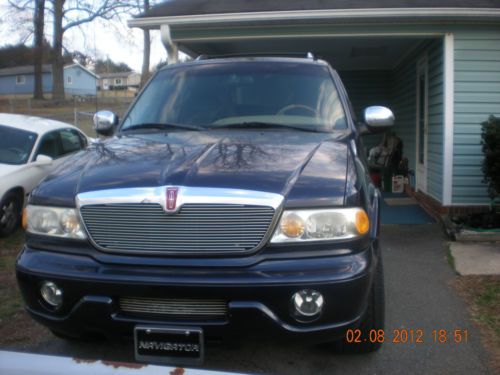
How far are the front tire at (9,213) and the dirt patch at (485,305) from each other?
5.46 metres

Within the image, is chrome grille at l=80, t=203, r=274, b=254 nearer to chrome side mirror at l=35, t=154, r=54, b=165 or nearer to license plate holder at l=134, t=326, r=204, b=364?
license plate holder at l=134, t=326, r=204, b=364

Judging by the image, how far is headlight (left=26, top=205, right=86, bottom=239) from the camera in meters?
2.77

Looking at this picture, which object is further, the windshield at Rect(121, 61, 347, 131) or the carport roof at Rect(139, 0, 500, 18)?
the carport roof at Rect(139, 0, 500, 18)

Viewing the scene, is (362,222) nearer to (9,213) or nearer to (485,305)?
(485,305)

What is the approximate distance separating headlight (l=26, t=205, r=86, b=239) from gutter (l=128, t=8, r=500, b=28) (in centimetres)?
517

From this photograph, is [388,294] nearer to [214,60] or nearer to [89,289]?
[214,60]

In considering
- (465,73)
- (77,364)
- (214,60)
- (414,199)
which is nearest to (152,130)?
(214,60)

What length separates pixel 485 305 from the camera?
14.2 ft

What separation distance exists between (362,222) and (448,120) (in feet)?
17.0

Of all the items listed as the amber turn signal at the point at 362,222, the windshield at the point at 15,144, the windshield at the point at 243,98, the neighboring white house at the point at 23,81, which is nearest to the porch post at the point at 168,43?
the windshield at the point at 15,144

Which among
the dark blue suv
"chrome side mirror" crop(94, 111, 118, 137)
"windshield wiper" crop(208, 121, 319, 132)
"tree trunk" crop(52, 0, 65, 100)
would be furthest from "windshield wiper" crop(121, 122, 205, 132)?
"tree trunk" crop(52, 0, 65, 100)

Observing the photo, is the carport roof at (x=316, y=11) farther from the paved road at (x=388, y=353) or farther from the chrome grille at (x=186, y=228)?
the chrome grille at (x=186, y=228)

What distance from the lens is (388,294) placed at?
183 inches

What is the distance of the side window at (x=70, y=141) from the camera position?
340 inches
